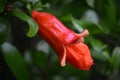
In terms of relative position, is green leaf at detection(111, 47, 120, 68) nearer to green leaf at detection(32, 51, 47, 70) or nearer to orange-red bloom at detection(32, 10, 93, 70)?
green leaf at detection(32, 51, 47, 70)

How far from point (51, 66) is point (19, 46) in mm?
155

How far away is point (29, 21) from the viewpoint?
97 centimetres

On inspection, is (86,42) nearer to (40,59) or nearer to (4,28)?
(40,59)

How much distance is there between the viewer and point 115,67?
4.53ft

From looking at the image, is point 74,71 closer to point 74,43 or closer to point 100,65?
point 100,65

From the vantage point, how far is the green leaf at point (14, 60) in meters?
1.10

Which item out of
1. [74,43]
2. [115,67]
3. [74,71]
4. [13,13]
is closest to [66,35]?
[74,43]

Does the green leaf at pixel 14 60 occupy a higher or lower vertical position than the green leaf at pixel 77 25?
lower

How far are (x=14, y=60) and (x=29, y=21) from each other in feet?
0.68

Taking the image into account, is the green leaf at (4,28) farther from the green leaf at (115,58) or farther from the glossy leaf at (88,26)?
the green leaf at (115,58)

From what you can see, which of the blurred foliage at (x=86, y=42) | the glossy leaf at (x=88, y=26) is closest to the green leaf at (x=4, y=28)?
the blurred foliage at (x=86, y=42)

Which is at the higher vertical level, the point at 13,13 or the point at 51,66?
the point at 13,13

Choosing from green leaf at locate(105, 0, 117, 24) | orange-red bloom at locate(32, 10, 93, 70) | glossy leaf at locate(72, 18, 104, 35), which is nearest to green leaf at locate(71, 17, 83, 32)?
glossy leaf at locate(72, 18, 104, 35)

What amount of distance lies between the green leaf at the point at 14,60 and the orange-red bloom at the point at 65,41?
15 cm
